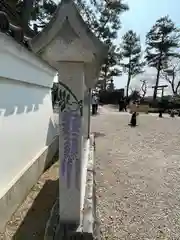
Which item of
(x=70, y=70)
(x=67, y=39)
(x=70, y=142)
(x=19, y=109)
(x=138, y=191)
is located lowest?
(x=138, y=191)

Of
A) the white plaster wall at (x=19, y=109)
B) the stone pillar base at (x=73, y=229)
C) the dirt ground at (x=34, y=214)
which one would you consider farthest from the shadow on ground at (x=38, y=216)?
the white plaster wall at (x=19, y=109)

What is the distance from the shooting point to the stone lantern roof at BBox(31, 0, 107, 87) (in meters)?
2.93

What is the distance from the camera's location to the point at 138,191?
586 cm

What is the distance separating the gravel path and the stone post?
0.97 m

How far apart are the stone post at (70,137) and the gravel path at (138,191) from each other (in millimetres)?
968

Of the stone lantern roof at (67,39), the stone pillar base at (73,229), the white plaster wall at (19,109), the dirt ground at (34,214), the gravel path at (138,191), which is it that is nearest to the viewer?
the stone lantern roof at (67,39)

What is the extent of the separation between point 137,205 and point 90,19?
57.9 ft

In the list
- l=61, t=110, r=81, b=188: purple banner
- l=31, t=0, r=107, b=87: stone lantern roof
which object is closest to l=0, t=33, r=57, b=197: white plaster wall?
l=31, t=0, r=107, b=87: stone lantern roof

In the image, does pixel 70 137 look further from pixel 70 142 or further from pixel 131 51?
pixel 131 51

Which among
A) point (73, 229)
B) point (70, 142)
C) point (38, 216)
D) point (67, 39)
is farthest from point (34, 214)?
point (67, 39)

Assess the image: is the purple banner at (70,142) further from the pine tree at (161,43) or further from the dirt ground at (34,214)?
the pine tree at (161,43)

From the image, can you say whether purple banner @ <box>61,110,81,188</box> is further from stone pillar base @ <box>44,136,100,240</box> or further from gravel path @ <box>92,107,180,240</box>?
gravel path @ <box>92,107,180,240</box>

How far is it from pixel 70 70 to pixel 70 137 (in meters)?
0.74

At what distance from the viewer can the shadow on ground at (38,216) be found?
13.0 ft
